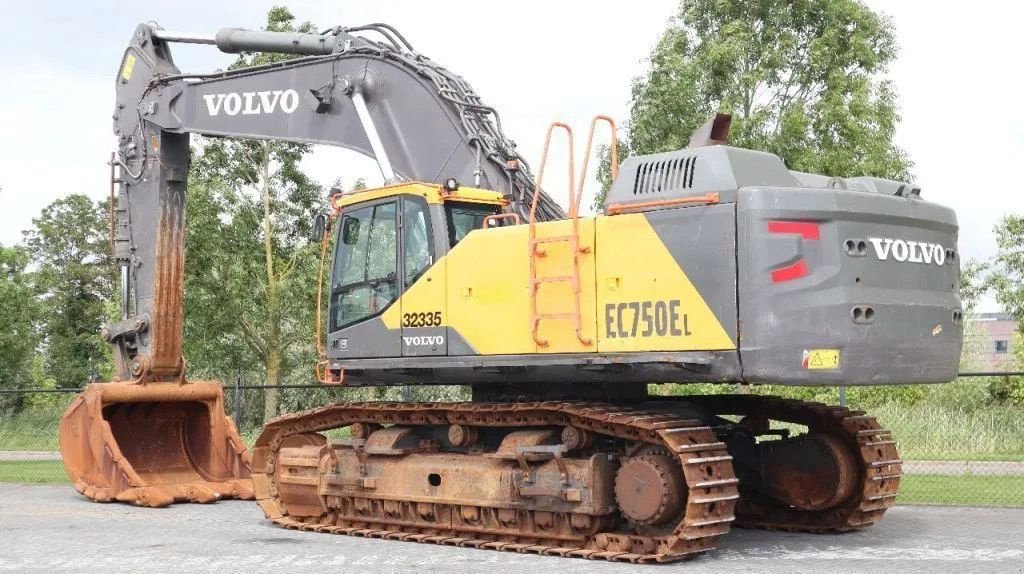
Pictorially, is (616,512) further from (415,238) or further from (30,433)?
(30,433)

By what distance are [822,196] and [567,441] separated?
2867mm

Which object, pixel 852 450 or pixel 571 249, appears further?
pixel 852 450

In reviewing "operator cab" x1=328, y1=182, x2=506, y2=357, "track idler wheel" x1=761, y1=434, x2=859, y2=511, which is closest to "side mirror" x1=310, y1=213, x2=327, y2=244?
"operator cab" x1=328, y1=182, x2=506, y2=357

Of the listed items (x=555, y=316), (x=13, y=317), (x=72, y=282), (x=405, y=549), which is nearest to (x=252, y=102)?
(x=555, y=316)

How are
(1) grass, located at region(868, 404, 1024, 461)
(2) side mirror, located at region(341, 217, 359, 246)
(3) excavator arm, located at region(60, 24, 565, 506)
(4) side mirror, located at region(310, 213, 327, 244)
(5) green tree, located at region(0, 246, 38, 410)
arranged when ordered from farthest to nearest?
1. (5) green tree, located at region(0, 246, 38, 410)
2. (1) grass, located at region(868, 404, 1024, 461)
3. (3) excavator arm, located at region(60, 24, 565, 506)
4. (4) side mirror, located at region(310, 213, 327, 244)
5. (2) side mirror, located at region(341, 217, 359, 246)

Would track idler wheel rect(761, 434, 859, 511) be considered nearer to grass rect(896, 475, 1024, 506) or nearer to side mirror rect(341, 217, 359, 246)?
grass rect(896, 475, 1024, 506)

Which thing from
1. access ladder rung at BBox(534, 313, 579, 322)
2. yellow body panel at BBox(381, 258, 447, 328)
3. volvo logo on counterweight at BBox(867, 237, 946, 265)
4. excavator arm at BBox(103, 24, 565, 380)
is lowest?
access ladder rung at BBox(534, 313, 579, 322)

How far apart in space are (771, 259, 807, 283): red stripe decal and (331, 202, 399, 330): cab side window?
12.3 ft

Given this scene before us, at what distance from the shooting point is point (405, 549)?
10430 mm

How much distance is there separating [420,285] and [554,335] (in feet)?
5.25

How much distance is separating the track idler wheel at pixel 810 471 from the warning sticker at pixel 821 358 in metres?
2.28

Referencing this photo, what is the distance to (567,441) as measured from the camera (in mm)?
10109

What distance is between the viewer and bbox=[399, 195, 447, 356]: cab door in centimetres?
1078

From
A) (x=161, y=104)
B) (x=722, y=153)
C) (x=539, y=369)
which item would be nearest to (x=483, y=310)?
(x=539, y=369)
